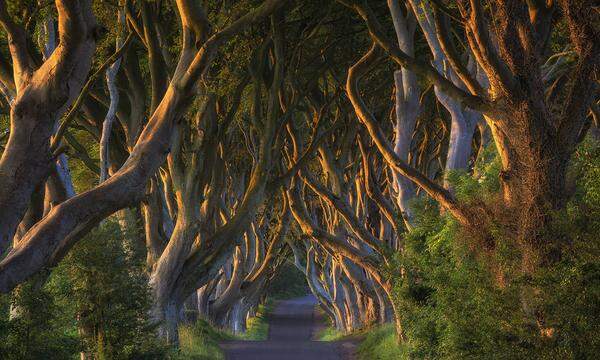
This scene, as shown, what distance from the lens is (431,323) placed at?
571 inches

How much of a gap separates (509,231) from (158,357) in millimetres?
5451

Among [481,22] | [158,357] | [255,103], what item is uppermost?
[255,103]

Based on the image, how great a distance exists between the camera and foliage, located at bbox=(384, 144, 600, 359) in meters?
9.03

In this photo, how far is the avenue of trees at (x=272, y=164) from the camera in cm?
930

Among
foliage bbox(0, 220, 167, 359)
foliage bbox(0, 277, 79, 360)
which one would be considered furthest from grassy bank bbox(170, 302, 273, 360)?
foliage bbox(0, 277, 79, 360)

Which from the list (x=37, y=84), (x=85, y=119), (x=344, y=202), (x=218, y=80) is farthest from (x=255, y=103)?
(x=37, y=84)

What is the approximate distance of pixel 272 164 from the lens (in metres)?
19.7

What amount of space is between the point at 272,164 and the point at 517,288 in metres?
10.2

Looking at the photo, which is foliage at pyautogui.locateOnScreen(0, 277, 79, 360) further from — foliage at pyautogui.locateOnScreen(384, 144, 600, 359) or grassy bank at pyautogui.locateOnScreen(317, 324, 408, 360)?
grassy bank at pyautogui.locateOnScreen(317, 324, 408, 360)

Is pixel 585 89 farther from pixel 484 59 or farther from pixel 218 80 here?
pixel 218 80

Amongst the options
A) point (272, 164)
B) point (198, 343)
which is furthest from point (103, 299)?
point (198, 343)

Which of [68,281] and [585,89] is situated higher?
[585,89]

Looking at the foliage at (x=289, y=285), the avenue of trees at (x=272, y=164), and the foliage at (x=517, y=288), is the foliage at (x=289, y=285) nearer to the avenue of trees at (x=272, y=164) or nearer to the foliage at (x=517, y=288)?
the avenue of trees at (x=272, y=164)

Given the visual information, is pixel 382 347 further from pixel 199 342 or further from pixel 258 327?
pixel 258 327
